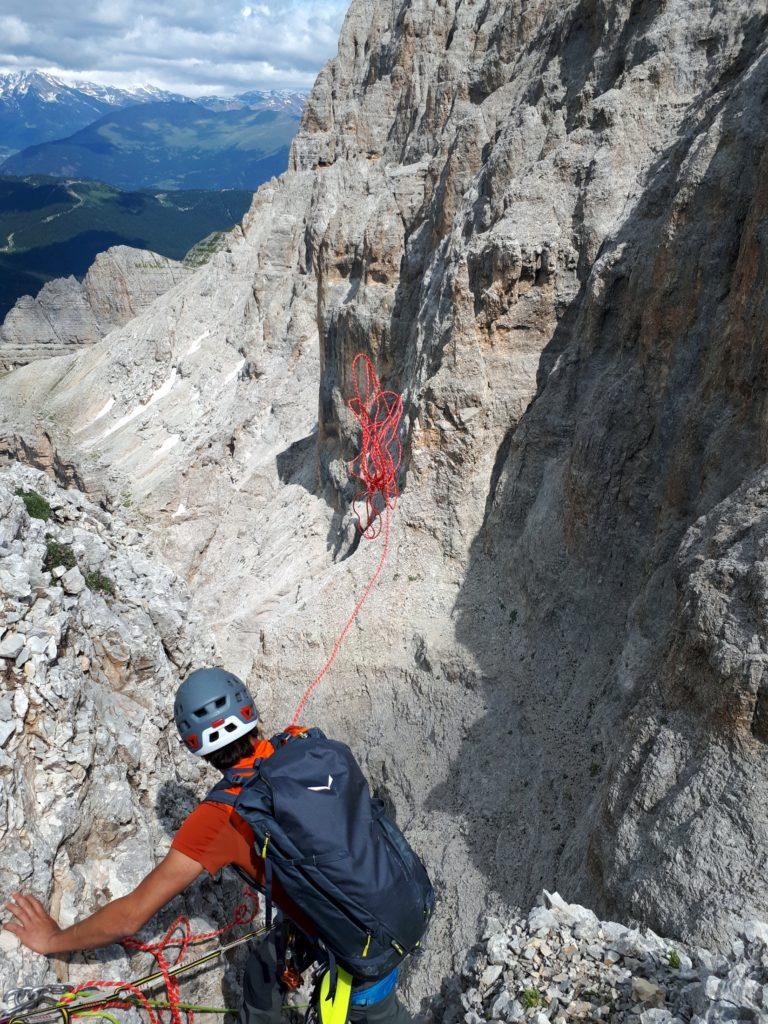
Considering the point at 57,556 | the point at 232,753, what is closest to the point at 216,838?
the point at 232,753

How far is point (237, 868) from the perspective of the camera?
15.6 ft

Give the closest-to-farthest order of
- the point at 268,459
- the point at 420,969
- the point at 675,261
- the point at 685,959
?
1. the point at 685,959
2. the point at 420,969
3. the point at 675,261
4. the point at 268,459

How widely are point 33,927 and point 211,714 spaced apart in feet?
6.12

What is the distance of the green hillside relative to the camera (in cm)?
12544

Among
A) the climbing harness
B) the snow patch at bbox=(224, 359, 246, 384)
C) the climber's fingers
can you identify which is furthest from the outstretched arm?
the snow patch at bbox=(224, 359, 246, 384)

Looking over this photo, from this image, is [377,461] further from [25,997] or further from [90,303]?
[90,303]

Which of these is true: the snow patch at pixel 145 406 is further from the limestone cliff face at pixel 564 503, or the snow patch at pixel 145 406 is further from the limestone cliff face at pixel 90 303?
the limestone cliff face at pixel 90 303

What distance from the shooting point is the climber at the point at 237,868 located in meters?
4.45

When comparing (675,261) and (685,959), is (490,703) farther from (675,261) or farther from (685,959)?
(675,261)

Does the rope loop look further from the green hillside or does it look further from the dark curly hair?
the green hillside

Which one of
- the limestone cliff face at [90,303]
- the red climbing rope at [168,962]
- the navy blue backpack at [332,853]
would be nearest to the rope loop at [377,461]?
the red climbing rope at [168,962]

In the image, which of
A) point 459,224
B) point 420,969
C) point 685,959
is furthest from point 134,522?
point 685,959

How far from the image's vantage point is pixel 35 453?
41.3 metres

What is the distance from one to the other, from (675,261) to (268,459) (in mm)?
21713
